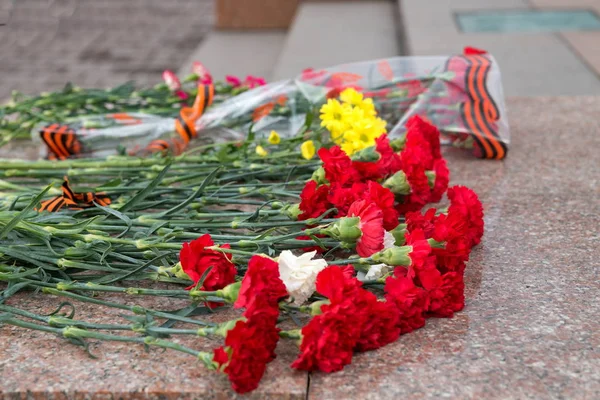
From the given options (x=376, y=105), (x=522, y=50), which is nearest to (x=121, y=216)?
(x=376, y=105)

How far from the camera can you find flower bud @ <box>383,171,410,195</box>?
4.71ft

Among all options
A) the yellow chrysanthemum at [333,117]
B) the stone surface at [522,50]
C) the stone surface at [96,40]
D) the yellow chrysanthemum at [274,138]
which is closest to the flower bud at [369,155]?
the yellow chrysanthemum at [333,117]

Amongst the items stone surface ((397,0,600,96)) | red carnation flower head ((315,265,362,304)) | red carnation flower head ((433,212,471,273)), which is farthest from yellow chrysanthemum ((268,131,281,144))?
stone surface ((397,0,600,96))

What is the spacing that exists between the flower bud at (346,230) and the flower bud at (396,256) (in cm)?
5

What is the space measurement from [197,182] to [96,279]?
0.41m

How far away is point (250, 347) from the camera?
3.17ft

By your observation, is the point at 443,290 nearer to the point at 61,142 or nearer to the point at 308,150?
the point at 308,150

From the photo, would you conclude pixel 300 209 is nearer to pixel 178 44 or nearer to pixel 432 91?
pixel 432 91

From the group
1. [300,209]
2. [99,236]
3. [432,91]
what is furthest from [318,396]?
[432,91]

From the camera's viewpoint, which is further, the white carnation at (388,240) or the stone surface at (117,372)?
the white carnation at (388,240)

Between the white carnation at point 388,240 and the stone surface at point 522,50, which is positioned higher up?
the white carnation at point 388,240

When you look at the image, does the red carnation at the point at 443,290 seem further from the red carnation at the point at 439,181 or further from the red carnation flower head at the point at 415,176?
the red carnation at the point at 439,181

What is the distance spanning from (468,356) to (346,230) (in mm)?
251

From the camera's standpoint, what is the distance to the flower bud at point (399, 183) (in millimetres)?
1435
